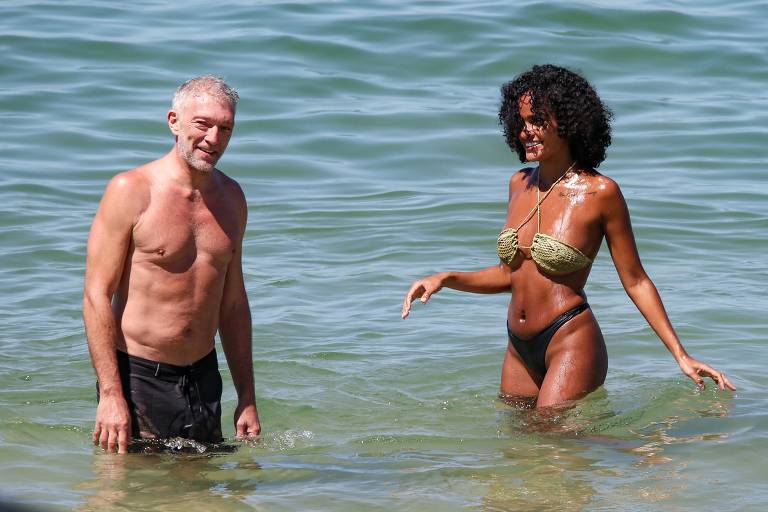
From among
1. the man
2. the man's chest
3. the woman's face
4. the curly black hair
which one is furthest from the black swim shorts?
the curly black hair

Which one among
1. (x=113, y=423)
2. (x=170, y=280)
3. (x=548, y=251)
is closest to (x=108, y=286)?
(x=170, y=280)

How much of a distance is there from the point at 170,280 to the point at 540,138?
1887mm

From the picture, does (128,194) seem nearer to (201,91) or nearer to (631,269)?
(201,91)

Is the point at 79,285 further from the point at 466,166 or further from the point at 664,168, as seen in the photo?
the point at 664,168

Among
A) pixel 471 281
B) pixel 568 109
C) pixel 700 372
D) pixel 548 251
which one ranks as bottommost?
pixel 700 372

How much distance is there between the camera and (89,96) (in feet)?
50.5

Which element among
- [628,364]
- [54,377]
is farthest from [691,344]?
[54,377]

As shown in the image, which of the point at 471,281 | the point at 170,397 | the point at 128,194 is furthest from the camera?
the point at 471,281

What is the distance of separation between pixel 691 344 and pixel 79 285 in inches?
170

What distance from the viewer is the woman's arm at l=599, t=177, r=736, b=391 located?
6.04m

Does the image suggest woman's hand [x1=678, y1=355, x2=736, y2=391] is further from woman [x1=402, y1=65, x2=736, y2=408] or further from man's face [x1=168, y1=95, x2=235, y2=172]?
man's face [x1=168, y1=95, x2=235, y2=172]

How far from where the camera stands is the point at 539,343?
630cm

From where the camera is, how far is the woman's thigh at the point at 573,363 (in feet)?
20.3

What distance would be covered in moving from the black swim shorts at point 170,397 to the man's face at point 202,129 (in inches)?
34.1
